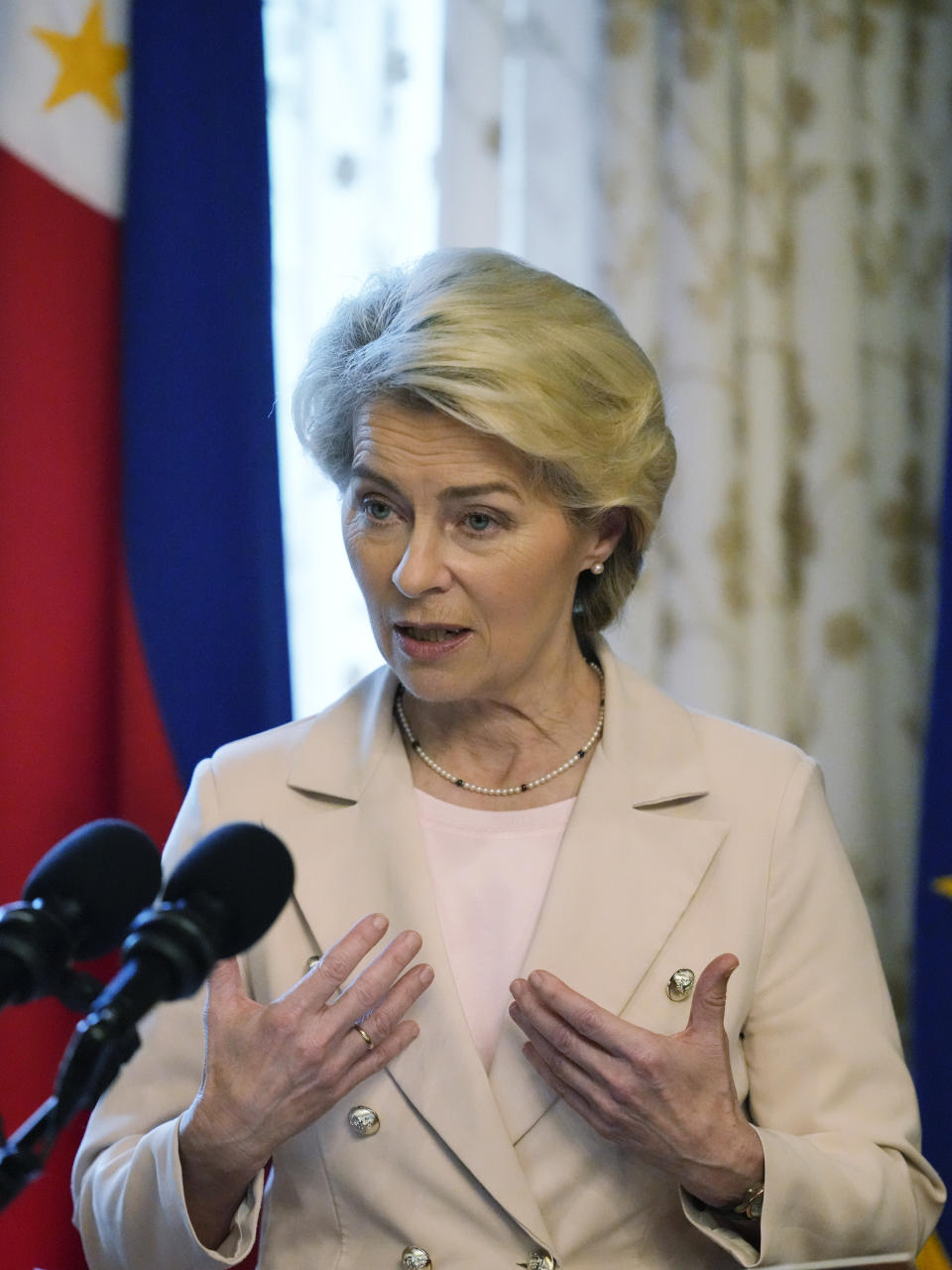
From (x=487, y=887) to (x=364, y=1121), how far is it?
0.32m

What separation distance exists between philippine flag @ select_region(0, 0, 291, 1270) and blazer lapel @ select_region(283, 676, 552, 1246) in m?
0.48

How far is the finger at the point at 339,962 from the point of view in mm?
1405

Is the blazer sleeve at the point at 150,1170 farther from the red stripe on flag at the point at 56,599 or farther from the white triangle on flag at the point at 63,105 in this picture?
the white triangle on flag at the point at 63,105

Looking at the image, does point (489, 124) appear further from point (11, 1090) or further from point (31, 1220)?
point (31, 1220)

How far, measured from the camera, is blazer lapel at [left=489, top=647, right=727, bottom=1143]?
161 cm

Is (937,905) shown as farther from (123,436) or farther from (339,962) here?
(123,436)

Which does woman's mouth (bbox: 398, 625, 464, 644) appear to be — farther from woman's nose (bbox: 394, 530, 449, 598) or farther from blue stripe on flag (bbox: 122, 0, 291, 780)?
blue stripe on flag (bbox: 122, 0, 291, 780)

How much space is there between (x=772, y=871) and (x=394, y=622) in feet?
1.88

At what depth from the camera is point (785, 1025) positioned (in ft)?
5.43

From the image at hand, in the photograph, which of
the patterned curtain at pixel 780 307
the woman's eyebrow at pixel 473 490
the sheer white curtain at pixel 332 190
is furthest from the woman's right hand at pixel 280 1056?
the patterned curtain at pixel 780 307

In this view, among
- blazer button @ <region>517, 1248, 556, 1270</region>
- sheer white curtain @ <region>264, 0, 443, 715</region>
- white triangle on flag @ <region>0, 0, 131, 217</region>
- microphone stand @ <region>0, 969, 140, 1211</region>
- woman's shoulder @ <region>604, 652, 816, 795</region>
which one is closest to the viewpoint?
microphone stand @ <region>0, 969, 140, 1211</region>

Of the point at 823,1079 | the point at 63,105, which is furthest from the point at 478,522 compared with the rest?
the point at 63,105

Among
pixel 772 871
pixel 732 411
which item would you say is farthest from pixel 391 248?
pixel 772 871

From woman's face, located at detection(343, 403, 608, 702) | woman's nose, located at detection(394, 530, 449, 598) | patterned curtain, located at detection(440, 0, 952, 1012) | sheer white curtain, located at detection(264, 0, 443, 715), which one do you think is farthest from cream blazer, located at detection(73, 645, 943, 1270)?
patterned curtain, located at detection(440, 0, 952, 1012)
